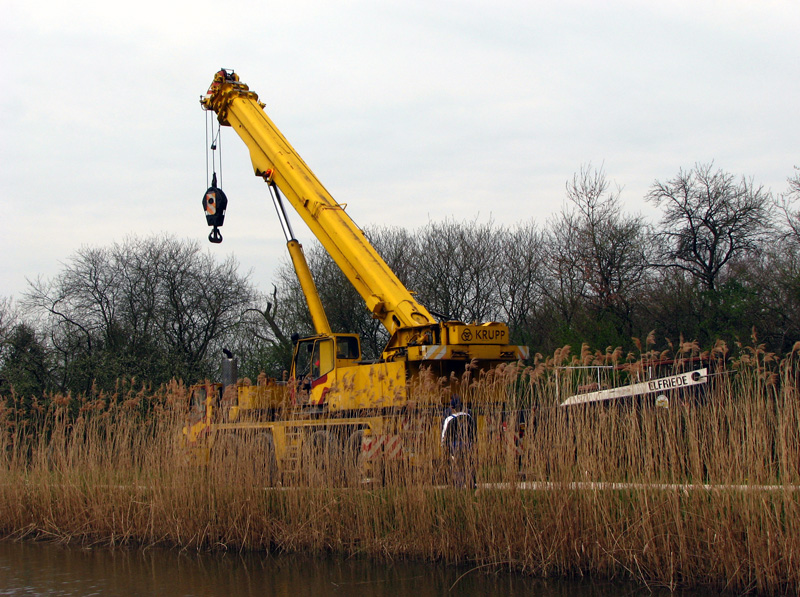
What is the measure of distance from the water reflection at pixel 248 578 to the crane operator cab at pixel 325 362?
143 inches

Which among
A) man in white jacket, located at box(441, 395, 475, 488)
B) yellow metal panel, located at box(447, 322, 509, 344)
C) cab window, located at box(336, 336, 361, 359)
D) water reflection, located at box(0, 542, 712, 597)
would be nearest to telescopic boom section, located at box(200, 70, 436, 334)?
yellow metal panel, located at box(447, 322, 509, 344)

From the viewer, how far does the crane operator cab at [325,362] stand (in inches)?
457

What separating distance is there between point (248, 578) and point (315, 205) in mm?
6704

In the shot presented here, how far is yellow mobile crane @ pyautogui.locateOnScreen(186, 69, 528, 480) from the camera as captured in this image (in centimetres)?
934

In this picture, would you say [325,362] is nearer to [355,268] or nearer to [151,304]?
[355,268]

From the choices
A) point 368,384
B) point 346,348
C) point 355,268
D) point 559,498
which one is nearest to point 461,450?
point 559,498

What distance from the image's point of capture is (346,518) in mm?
7863

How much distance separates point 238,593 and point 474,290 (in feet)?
81.9

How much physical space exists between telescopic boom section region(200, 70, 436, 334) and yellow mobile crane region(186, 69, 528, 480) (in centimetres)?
2

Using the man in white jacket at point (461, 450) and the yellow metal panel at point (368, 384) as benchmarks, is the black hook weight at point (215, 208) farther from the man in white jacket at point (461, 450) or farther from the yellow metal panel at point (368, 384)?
the man in white jacket at point (461, 450)

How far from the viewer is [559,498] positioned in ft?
21.6

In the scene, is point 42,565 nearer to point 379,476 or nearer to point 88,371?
point 379,476

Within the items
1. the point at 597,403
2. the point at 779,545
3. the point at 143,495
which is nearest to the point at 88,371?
the point at 143,495

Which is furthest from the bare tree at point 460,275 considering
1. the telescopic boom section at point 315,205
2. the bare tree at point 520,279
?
the telescopic boom section at point 315,205
